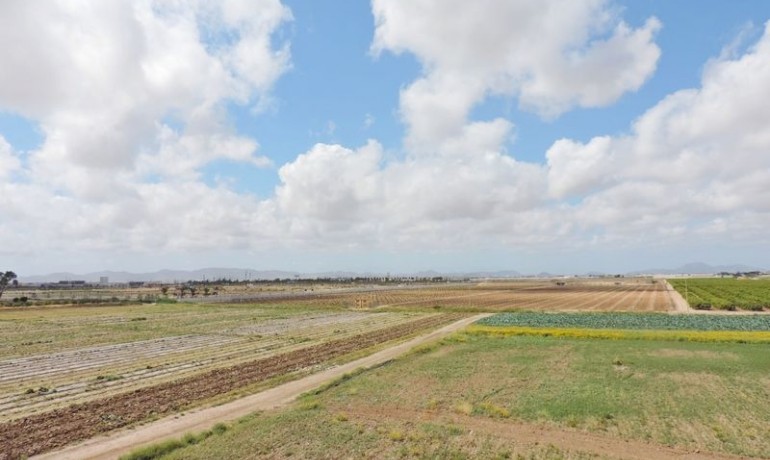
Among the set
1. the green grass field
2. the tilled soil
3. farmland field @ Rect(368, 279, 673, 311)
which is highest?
farmland field @ Rect(368, 279, 673, 311)

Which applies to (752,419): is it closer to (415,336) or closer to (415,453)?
(415,453)

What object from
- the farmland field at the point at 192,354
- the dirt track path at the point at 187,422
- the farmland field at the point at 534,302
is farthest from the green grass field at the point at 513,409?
the farmland field at the point at 534,302

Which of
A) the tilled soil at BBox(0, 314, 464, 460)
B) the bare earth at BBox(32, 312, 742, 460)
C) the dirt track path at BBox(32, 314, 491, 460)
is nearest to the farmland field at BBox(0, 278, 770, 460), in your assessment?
the tilled soil at BBox(0, 314, 464, 460)

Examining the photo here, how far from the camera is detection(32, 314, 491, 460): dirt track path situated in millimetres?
15359

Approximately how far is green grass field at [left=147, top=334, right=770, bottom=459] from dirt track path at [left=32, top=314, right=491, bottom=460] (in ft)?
4.86

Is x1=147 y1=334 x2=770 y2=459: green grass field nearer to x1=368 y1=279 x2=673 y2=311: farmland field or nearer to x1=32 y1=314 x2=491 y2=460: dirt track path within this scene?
x1=32 y1=314 x2=491 y2=460: dirt track path

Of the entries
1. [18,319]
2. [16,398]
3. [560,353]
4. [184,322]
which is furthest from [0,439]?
[18,319]

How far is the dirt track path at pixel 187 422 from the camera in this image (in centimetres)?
1536

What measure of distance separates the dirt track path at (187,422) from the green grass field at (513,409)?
1.48m

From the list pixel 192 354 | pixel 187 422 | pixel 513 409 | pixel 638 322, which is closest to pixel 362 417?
pixel 513 409

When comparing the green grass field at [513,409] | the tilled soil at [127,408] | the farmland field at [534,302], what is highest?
the farmland field at [534,302]

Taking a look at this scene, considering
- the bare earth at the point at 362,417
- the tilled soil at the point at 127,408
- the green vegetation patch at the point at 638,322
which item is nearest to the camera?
the bare earth at the point at 362,417

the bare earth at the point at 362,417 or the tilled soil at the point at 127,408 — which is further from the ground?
the tilled soil at the point at 127,408

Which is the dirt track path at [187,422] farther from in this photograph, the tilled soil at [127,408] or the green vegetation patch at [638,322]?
the green vegetation patch at [638,322]
